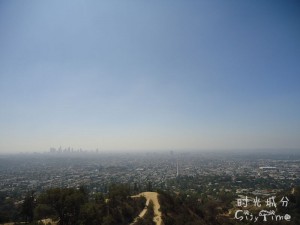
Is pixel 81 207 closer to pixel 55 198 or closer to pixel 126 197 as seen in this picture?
pixel 55 198

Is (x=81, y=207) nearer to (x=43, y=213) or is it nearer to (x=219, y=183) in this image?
(x=43, y=213)

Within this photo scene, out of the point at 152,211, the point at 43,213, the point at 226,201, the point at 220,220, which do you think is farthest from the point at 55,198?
the point at 226,201

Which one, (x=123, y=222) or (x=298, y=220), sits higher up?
(x=123, y=222)

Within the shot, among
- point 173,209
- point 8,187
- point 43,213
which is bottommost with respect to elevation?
point 8,187

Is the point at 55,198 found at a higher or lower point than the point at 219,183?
higher

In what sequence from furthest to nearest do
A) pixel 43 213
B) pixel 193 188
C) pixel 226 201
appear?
1. pixel 193 188
2. pixel 226 201
3. pixel 43 213

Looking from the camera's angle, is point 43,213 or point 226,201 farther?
point 226,201

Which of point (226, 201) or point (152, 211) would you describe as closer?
point (152, 211)

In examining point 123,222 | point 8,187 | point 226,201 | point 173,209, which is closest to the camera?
point 123,222

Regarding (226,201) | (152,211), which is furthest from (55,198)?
(226,201)
